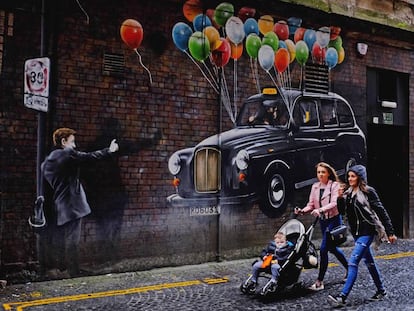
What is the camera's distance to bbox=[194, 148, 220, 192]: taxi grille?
363 inches

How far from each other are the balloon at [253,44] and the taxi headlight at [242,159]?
187cm

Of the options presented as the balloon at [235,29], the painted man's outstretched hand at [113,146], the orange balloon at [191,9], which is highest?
the orange balloon at [191,9]

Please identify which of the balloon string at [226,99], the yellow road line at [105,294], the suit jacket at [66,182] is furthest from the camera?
the balloon string at [226,99]

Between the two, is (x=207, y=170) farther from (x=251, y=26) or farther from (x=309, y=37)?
(x=309, y=37)

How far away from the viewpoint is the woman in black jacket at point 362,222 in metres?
6.65

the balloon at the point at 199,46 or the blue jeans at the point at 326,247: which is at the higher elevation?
the balloon at the point at 199,46

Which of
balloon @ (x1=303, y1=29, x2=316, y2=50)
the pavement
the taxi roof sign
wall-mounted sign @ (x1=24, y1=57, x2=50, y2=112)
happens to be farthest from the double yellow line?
balloon @ (x1=303, y1=29, x2=316, y2=50)

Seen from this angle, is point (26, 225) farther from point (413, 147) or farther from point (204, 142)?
point (413, 147)

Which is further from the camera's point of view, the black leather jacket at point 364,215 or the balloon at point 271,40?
the balloon at point 271,40

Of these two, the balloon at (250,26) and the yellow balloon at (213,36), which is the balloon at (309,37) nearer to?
the balloon at (250,26)

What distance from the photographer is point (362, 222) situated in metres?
6.80

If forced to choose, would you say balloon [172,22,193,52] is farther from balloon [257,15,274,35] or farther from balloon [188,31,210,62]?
balloon [257,15,274,35]

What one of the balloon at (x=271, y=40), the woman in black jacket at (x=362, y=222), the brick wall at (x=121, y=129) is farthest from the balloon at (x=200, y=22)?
the woman in black jacket at (x=362, y=222)

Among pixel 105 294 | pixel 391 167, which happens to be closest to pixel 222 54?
pixel 105 294
